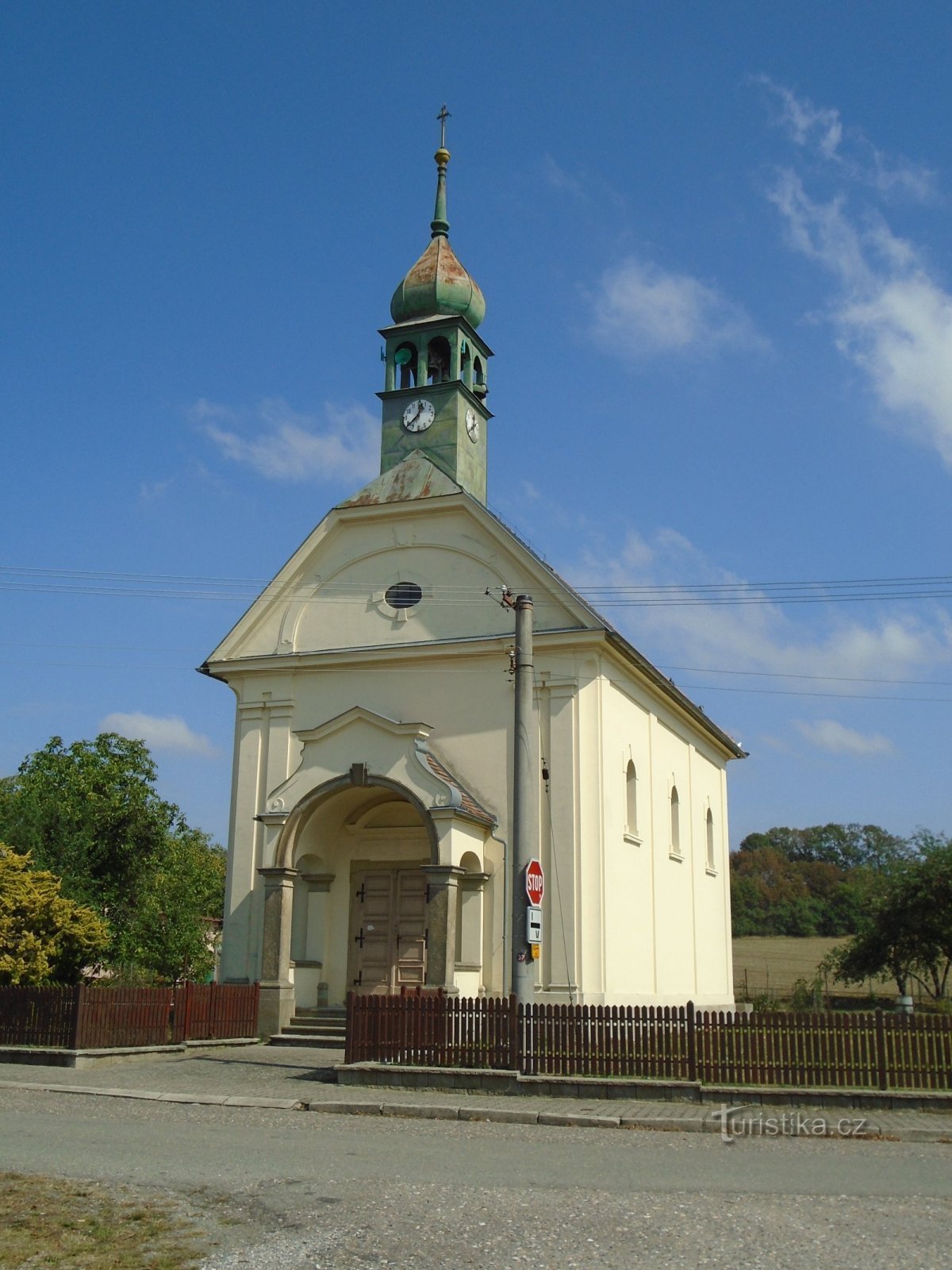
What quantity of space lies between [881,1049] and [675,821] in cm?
1496

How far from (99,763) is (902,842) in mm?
30016

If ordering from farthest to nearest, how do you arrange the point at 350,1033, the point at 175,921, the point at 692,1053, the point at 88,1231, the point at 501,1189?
the point at 175,921
the point at 350,1033
the point at 692,1053
the point at 501,1189
the point at 88,1231

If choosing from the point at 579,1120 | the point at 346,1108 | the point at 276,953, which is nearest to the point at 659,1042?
the point at 579,1120

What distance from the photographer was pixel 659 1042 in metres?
15.4

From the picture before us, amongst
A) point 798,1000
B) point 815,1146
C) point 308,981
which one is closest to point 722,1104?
point 815,1146

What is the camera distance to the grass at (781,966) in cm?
5216

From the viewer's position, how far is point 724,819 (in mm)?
35062

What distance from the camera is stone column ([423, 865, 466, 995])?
823 inches

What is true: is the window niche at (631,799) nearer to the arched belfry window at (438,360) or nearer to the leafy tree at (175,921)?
the arched belfry window at (438,360)

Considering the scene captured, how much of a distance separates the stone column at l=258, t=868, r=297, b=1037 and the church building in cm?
5

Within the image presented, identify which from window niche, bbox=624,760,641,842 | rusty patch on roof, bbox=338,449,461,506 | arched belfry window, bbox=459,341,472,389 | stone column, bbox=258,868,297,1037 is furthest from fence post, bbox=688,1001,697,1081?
arched belfry window, bbox=459,341,472,389

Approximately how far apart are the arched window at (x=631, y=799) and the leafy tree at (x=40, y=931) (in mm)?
10491

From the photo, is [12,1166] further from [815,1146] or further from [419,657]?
[419,657]

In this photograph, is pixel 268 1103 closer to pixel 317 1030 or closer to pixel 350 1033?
pixel 350 1033
